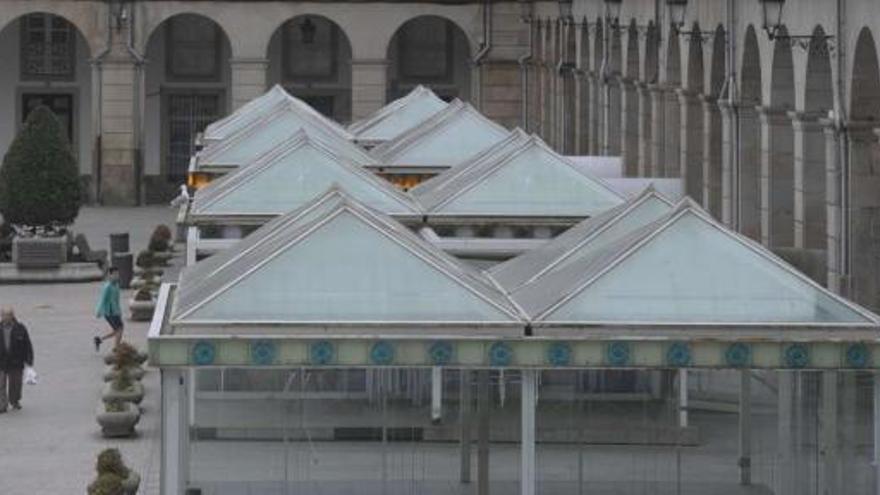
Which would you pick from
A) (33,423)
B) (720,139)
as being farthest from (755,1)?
(33,423)

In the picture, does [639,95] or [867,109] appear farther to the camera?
[639,95]

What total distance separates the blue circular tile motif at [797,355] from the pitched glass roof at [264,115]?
21.0 meters

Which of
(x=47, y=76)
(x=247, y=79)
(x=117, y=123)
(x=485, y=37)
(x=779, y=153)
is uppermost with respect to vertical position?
(x=485, y=37)

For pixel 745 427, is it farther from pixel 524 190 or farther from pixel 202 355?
pixel 524 190

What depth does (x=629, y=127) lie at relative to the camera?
154ft

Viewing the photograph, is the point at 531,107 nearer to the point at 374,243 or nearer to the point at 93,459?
the point at 93,459

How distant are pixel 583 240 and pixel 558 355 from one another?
264 centimetres

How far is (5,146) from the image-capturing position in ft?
204

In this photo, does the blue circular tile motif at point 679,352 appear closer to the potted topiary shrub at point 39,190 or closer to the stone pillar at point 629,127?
the potted topiary shrub at point 39,190

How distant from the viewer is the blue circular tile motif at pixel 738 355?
16.5m

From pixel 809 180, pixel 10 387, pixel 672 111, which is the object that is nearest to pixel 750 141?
pixel 809 180

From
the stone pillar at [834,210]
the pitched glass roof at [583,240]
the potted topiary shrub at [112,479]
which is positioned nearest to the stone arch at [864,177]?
the stone pillar at [834,210]

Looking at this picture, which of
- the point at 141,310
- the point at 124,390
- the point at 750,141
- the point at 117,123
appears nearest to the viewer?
the point at 124,390

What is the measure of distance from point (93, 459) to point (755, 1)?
12128mm
